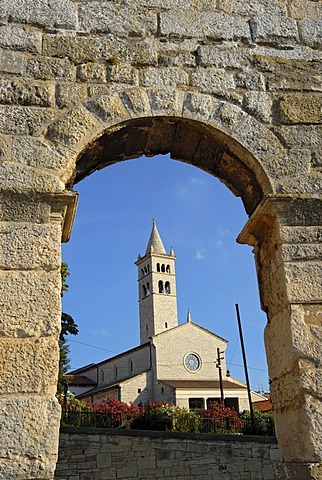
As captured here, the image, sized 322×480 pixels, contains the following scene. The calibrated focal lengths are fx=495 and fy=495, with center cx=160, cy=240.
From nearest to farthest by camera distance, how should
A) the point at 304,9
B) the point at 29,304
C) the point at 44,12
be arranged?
1. the point at 29,304
2. the point at 44,12
3. the point at 304,9

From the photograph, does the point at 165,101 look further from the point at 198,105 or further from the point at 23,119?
the point at 23,119

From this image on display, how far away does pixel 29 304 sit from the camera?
133 inches

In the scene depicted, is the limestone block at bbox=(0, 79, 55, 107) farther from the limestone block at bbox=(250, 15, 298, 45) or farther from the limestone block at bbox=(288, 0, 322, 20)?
the limestone block at bbox=(288, 0, 322, 20)

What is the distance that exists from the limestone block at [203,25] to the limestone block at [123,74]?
485mm

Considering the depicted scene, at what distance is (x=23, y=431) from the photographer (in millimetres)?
3078

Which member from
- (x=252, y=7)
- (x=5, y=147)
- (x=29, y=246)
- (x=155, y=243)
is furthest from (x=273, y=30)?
(x=155, y=243)

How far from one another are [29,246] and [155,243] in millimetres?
62295

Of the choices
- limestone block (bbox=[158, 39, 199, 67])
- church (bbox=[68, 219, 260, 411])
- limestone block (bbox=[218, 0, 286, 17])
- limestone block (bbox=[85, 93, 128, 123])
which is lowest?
limestone block (bbox=[85, 93, 128, 123])

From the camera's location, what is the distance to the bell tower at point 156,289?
5950 centimetres

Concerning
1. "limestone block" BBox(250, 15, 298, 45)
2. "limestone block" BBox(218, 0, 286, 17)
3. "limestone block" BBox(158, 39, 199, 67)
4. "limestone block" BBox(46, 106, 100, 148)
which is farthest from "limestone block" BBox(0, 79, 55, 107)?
"limestone block" BBox(250, 15, 298, 45)

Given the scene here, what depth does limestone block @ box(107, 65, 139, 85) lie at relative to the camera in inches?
163

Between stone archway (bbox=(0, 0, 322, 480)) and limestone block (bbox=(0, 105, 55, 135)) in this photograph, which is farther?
limestone block (bbox=(0, 105, 55, 135))

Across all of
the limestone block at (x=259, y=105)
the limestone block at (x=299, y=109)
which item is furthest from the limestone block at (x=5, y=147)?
the limestone block at (x=299, y=109)

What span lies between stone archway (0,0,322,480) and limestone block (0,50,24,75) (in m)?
0.01
